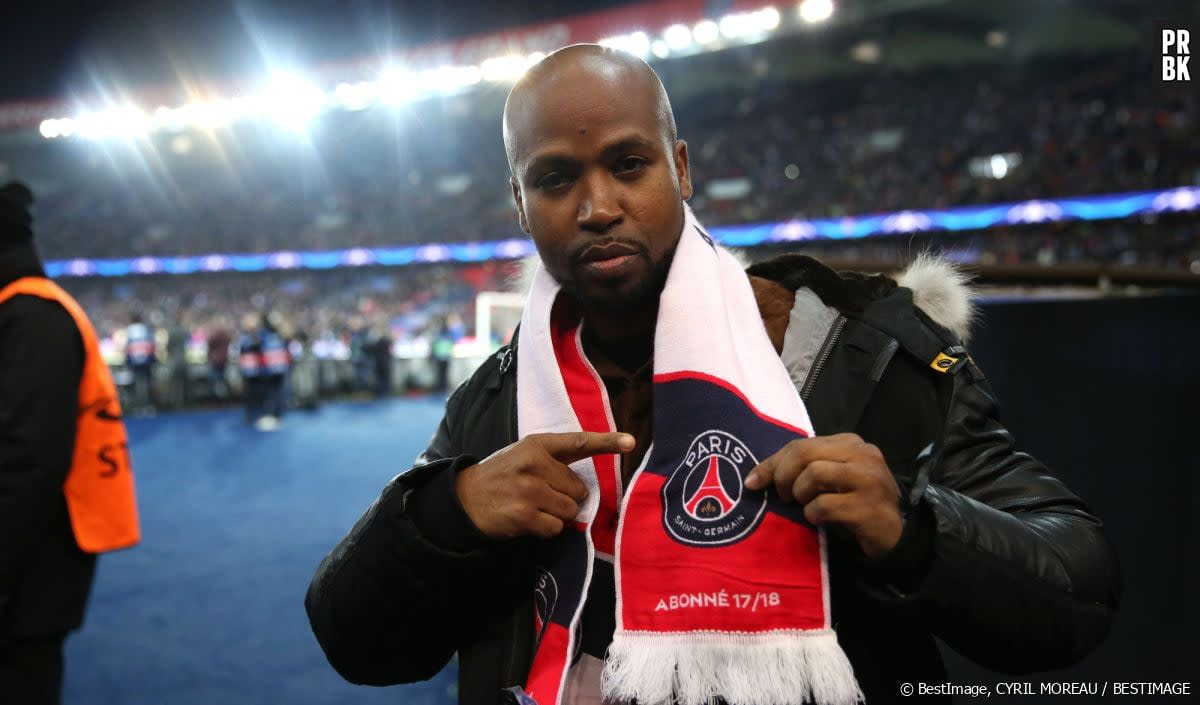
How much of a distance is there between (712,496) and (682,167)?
2.26 feet

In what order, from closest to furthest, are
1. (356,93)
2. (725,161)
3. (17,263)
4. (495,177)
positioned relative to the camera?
(17,263) → (356,93) → (725,161) → (495,177)

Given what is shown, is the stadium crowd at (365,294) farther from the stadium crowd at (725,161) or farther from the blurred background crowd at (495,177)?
the stadium crowd at (725,161)

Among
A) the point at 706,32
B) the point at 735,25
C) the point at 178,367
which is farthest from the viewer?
the point at 706,32

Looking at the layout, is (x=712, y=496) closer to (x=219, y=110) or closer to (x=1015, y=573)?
(x=1015, y=573)

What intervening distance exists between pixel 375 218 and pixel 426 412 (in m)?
21.2

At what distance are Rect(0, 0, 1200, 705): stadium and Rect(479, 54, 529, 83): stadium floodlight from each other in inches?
4.4

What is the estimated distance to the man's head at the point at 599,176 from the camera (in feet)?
3.99

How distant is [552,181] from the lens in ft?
4.12

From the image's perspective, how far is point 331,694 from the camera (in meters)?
3.29

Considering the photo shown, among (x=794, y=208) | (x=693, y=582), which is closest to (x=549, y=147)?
(x=693, y=582)

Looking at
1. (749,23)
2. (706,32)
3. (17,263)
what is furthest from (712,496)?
(706,32)

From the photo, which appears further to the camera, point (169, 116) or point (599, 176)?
point (169, 116)

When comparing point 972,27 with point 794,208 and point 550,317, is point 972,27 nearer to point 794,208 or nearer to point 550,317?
point 794,208

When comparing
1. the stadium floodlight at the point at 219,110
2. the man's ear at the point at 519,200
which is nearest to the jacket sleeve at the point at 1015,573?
the man's ear at the point at 519,200
